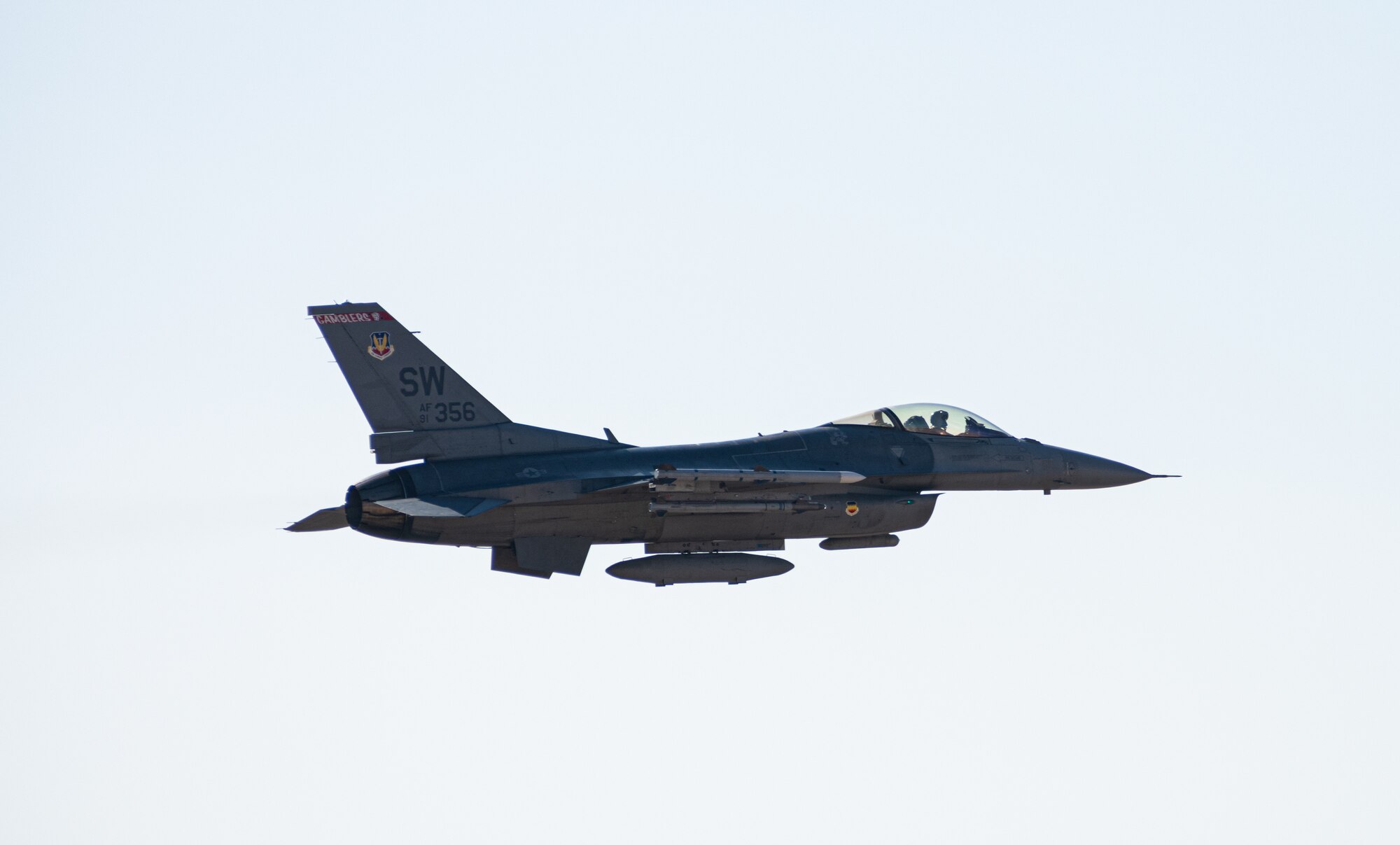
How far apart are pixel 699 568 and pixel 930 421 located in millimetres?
5899

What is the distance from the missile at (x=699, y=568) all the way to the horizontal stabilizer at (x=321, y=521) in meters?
5.28

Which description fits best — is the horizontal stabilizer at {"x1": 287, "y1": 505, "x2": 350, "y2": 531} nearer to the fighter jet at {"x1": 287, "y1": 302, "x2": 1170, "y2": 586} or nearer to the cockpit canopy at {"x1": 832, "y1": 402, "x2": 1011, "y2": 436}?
the fighter jet at {"x1": 287, "y1": 302, "x2": 1170, "y2": 586}

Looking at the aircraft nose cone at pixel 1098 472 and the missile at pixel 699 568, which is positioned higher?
the aircraft nose cone at pixel 1098 472

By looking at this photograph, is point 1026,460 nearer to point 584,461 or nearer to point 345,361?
point 584,461

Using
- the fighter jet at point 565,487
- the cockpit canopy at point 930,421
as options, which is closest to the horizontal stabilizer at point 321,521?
the fighter jet at point 565,487

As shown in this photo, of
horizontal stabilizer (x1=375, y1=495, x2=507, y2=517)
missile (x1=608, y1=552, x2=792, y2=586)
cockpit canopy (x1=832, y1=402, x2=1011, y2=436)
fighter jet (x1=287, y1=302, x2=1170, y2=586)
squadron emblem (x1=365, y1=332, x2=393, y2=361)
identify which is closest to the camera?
horizontal stabilizer (x1=375, y1=495, x2=507, y2=517)

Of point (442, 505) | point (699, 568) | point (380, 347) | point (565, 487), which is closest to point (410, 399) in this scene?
point (380, 347)

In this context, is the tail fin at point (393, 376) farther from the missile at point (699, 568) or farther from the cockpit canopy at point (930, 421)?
the cockpit canopy at point (930, 421)

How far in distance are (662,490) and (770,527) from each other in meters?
2.74

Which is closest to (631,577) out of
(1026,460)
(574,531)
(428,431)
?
(574,531)

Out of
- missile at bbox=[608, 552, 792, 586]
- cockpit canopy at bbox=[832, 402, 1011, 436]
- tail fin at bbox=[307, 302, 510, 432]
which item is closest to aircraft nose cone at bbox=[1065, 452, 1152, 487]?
cockpit canopy at bbox=[832, 402, 1011, 436]

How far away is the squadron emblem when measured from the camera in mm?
43344

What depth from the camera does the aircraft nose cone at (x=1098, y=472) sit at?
47.9 metres

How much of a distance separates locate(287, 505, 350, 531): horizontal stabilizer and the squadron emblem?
11.4 feet
